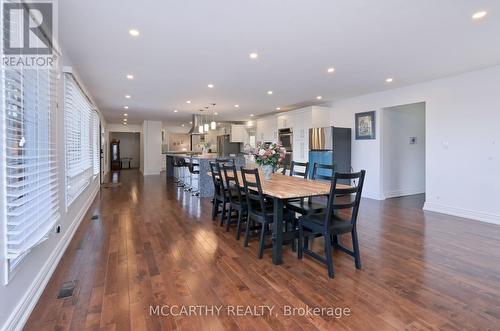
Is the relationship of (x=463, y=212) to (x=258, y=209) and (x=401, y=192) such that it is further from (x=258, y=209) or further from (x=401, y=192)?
(x=258, y=209)

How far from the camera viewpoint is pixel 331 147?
635 centimetres

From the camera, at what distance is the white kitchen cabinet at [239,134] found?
10.9 meters

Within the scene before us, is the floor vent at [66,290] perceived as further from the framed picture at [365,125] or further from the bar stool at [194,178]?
the framed picture at [365,125]

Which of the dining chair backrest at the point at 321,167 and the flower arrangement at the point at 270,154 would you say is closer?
the dining chair backrest at the point at 321,167

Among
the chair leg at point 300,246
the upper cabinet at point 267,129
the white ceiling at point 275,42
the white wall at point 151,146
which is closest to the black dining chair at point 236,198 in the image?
the chair leg at point 300,246

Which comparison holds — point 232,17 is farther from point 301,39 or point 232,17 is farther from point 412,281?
point 412,281

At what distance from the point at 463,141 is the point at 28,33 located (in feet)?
20.3

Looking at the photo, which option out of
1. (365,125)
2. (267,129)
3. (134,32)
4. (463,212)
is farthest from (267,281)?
(267,129)

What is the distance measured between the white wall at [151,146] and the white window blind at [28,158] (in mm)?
9272

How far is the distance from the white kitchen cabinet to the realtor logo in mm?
8242

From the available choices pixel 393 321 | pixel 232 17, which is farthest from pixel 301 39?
pixel 393 321

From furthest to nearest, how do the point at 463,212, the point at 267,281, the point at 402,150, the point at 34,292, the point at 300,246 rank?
the point at 402,150 → the point at 463,212 → the point at 300,246 → the point at 267,281 → the point at 34,292

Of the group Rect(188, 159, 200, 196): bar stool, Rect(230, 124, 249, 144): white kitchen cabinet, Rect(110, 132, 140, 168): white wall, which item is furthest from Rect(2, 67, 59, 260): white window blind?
Rect(110, 132, 140, 168): white wall

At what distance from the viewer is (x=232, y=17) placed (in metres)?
2.58
